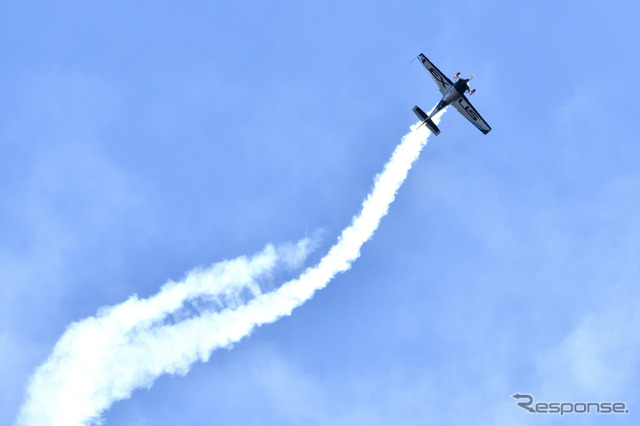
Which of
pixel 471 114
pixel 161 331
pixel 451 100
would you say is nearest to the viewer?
pixel 161 331

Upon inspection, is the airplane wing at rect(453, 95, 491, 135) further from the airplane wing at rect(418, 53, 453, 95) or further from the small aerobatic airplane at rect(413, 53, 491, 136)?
the airplane wing at rect(418, 53, 453, 95)

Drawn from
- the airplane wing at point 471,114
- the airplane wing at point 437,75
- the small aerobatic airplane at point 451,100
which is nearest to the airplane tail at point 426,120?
the small aerobatic airplane at point 451,100

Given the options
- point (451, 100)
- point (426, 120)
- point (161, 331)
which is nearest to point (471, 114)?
point (451, 100)

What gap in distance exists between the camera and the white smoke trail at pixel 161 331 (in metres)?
94.6

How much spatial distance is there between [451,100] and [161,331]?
47130 mm

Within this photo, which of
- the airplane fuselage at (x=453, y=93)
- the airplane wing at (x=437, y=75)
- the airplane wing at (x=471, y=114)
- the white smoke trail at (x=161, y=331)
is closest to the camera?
the white smoke trail at (x=161, y=331)

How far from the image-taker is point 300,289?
103m

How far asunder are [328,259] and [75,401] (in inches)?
1374

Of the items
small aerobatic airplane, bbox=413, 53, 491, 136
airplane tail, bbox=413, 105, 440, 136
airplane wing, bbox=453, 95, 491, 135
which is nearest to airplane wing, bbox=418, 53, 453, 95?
small aerobatic airplane, bbox=413, 53, 491, 136

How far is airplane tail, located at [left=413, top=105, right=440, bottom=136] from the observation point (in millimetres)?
105188

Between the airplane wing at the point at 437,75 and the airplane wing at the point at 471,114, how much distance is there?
274cm

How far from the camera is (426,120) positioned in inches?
4144

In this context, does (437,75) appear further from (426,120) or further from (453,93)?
(426,120)

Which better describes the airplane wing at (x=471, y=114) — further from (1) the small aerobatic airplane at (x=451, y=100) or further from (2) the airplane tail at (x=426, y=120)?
(2) the airplane tail at (x=426, y=120)
